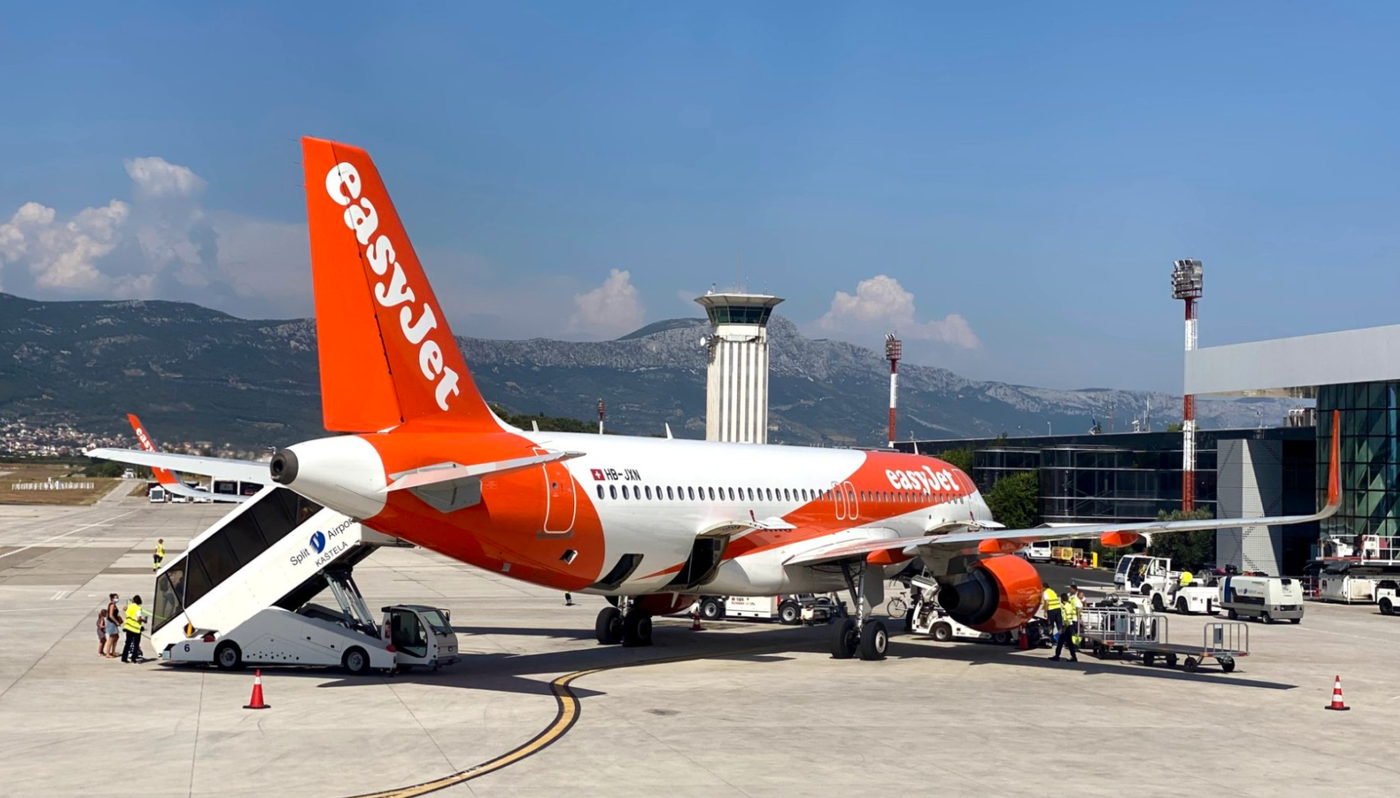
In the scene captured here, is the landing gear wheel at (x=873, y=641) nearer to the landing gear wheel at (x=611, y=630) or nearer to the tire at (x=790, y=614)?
the landing gear wheel at (x=611, y=630)

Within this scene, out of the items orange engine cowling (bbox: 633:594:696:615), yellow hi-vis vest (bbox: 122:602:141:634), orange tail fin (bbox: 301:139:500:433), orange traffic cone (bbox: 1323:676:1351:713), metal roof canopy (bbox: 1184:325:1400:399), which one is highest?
metal roof canopy (bbox: 1184:325:1400:399)

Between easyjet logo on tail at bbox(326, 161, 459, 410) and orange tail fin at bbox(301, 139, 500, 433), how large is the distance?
0.02m

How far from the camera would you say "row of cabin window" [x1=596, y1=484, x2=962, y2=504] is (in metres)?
28.7

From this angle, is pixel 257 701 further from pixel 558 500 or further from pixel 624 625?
pixel 624 625

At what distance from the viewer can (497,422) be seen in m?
26.5

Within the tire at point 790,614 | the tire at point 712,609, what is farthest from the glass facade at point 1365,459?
the tire at point 712,609

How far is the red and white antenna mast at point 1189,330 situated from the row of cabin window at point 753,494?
45110mm

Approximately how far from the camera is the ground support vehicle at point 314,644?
90.6 ft

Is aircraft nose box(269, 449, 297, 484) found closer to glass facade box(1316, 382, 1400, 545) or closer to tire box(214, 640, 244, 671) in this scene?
tire box(214, 640, 244, 671)

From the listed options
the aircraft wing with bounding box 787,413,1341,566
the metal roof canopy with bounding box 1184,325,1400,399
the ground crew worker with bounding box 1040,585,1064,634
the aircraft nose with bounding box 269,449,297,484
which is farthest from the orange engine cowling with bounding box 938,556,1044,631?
the metal roof canopy with bounding box 1184,325,1400,399

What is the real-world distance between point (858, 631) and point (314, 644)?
12.5 m

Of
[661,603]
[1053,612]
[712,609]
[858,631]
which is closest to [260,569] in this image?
[661,603]

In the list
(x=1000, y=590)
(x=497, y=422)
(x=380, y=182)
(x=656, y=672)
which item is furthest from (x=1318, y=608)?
(x=380, y=182)

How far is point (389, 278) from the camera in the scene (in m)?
24.2
